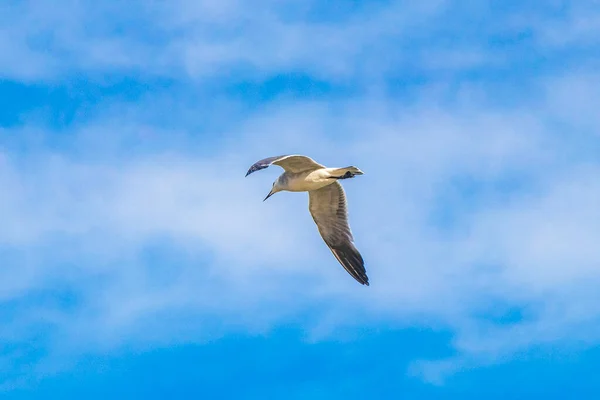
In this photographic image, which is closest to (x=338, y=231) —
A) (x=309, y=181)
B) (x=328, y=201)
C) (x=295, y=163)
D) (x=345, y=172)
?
(x=328, y=201)

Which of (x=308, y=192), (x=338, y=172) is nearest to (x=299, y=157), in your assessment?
(x=338, y=172)

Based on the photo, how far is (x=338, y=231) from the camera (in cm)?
2542

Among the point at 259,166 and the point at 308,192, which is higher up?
the point at 308,192

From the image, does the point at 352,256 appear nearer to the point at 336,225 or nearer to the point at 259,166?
the point at 336,225

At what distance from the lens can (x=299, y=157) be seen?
22516mm

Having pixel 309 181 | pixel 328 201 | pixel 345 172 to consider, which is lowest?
pixel 345 172

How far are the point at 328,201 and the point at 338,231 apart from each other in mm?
888

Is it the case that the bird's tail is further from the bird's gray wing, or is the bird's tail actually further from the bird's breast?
the bird's gray wing

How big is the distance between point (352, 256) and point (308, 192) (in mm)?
2023

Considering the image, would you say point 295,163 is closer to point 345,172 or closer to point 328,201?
point 345,172

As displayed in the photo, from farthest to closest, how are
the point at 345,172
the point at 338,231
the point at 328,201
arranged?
the point at 338,231, the point at 328,201, the point at 345,172

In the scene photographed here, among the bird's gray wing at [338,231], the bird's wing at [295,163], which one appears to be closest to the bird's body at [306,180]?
the bird's wing at [295,163]

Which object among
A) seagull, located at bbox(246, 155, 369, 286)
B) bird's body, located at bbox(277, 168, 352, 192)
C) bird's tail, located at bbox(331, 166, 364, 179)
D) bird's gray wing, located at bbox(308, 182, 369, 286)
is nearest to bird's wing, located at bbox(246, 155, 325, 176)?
seagull, located at bbox(246, 155, 369, 286)

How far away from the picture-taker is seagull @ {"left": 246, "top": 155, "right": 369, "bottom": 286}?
2331 centimetres
